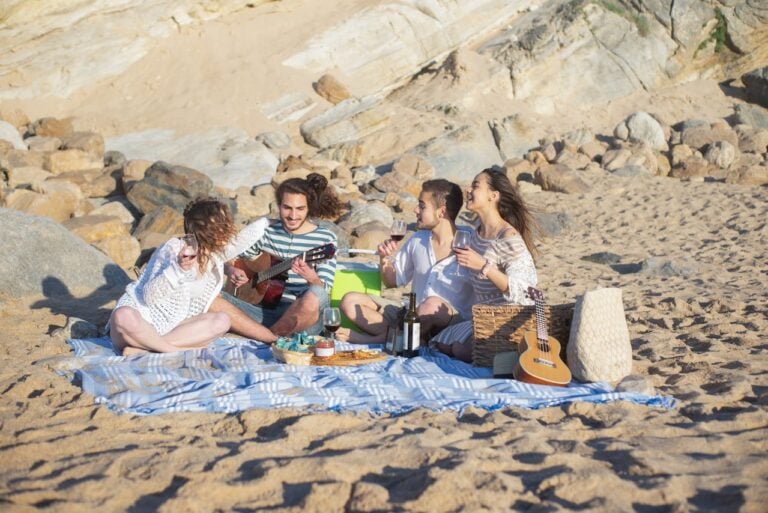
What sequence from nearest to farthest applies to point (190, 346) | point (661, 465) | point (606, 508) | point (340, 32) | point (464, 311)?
1. point (606, 508)
2. point (661, 465)
3. point (190, 346)
4. point (464, 311)
5. point (340, 32)

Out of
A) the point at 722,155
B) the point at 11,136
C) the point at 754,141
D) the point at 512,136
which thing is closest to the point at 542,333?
the point at 722,155

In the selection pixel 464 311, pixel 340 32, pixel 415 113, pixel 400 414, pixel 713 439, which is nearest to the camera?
pixel 713 439

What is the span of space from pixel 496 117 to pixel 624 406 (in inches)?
521

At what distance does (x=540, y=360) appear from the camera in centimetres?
465

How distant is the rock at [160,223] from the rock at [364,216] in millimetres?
2144

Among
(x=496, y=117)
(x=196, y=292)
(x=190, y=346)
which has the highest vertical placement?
(x=496, y=117)

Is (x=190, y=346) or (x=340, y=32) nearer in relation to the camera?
(x=190, y=346)

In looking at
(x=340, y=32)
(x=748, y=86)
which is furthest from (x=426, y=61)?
(x=748, y=86)

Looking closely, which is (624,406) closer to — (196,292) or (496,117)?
(196,292)

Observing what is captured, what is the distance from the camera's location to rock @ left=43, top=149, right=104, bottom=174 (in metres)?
13.0

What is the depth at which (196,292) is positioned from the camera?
543 cm

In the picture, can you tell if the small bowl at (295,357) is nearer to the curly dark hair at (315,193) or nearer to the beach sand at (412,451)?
the beach sand at (412,451)

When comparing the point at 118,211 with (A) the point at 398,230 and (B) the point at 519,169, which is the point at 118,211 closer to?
(B) the point at 519,169

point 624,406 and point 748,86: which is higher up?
point 748,86
